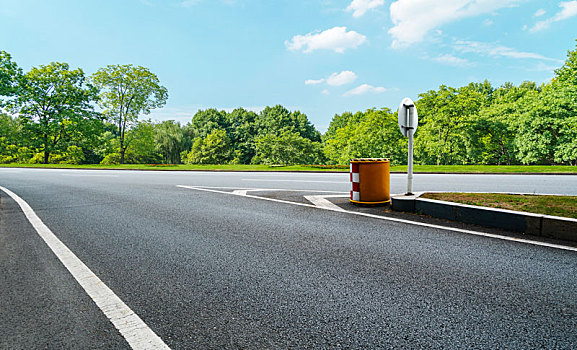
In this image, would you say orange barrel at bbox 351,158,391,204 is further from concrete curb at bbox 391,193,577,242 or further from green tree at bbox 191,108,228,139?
green tree at bbox 191,108,228,139

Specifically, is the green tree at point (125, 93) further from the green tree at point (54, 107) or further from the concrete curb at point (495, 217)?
the concrete curb at point (495, 217)

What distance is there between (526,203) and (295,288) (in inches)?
189

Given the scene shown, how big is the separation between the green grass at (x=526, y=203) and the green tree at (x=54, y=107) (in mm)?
43116

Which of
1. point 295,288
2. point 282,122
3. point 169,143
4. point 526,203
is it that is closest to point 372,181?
point 526,203

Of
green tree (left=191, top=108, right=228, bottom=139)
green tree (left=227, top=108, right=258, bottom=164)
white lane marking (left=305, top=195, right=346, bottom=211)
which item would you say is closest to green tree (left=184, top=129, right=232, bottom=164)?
green tree (left=227, top=108, right=258, bottom=164)

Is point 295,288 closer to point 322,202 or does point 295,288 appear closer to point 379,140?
point 322,202

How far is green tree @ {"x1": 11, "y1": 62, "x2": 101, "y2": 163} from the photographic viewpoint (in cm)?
3762

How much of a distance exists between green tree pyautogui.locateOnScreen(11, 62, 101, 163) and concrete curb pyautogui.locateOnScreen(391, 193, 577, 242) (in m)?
42.6

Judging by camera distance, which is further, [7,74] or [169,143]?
[169,143]

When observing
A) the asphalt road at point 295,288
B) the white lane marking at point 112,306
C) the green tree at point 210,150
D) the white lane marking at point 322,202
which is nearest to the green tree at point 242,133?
the green tree at point 210,150

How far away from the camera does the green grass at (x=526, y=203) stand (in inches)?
189

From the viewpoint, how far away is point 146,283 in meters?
2.95

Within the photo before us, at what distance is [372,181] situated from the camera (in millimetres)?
6879

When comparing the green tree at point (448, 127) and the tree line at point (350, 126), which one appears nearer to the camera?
the tree line at point (350, 126)
